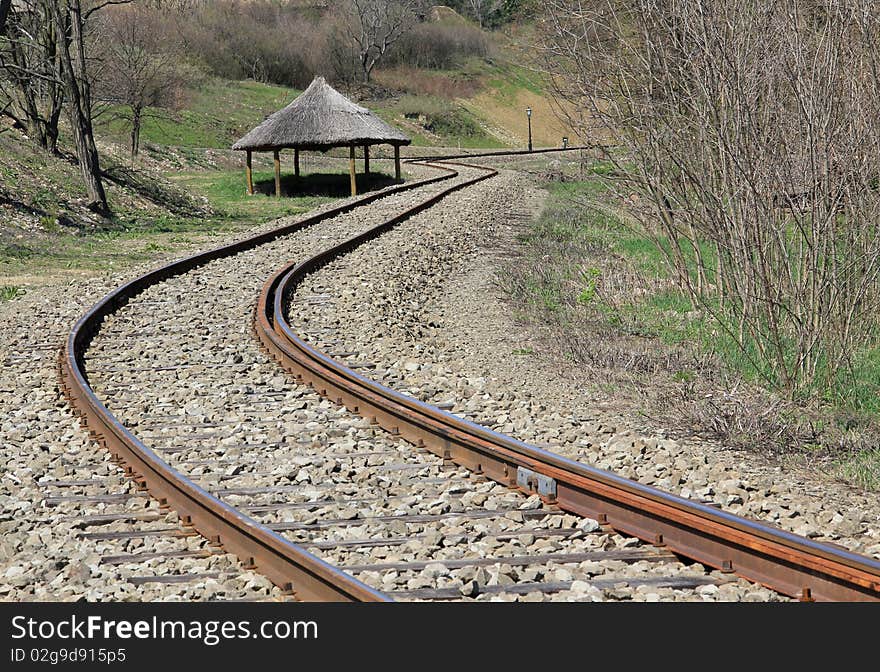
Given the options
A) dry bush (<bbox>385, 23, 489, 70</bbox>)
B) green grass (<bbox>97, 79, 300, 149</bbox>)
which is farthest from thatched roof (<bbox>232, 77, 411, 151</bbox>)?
dry bush (<bbox>385, 23, 489, 70</bbox>)

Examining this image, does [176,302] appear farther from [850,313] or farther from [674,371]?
[850,313]

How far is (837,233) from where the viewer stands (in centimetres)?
882

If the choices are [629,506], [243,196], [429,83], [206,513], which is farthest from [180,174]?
[429,83]

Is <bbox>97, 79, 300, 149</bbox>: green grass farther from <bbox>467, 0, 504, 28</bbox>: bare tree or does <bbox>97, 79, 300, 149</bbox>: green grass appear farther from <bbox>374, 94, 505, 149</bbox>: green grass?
<bbox>467, 0, 504, 28</bbox>: bare tree

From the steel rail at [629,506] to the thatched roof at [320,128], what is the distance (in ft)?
76.7

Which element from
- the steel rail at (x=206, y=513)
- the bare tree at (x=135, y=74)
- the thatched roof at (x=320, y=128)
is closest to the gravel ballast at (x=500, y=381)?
the steel rail at (x=206, y=513)

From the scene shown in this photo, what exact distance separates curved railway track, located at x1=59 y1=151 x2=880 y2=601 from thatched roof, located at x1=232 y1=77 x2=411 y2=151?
23.3m

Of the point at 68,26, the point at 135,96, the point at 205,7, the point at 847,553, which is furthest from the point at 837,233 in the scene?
the point at 205,7

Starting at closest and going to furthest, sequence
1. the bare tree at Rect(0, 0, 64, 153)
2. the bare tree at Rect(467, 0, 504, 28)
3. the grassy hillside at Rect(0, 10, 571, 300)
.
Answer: the grassy hillside at Rect(0, 10, 571, 300) < the bare tree at Rect(0, 0, 64, 153) < the bare tree at Rect(467, 0, 504, 28)

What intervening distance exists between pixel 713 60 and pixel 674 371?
2.49 meters

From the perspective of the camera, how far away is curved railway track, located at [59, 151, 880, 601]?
4473 millimetres

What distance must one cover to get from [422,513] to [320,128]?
26883mm

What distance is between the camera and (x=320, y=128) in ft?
102

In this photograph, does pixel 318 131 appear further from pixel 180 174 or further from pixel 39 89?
pixel 180 174
